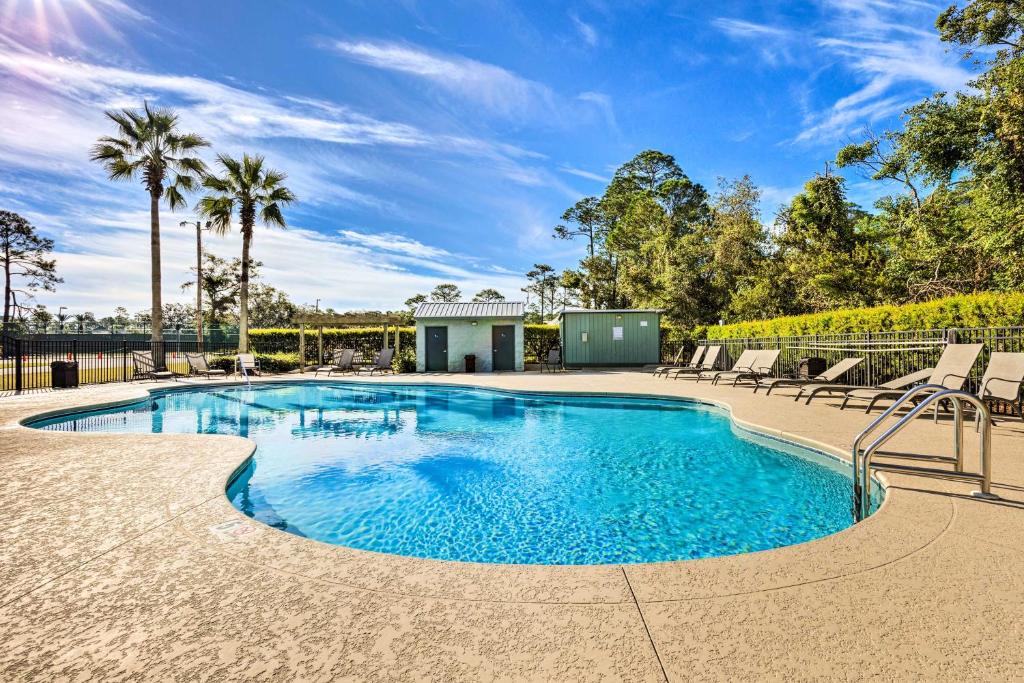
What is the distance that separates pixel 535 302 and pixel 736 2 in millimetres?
36351

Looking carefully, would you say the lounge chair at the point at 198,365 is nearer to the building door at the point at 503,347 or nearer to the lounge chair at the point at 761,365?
the building door at the point at 503,347

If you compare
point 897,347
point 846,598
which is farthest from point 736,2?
point 846,598

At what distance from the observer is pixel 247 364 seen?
1496cm

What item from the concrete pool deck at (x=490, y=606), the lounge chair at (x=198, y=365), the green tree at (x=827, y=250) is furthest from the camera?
the green tree at (x=827, y=250)

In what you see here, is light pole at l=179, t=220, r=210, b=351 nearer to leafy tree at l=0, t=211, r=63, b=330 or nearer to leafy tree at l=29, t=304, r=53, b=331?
leafy tree at l=0, t=211, r=63, b=330

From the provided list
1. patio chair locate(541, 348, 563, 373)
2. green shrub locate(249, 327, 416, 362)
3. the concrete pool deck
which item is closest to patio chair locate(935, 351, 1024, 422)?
the concrete pool deck

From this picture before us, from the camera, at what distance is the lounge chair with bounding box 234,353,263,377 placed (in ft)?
47.9

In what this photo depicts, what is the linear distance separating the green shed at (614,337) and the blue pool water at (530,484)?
33.6ft

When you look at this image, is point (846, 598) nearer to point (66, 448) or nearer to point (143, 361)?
point (66, 448)

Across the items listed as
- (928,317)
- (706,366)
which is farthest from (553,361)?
(928,317)

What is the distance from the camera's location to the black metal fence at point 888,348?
719cm

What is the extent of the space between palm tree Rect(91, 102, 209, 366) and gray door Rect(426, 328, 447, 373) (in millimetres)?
9103

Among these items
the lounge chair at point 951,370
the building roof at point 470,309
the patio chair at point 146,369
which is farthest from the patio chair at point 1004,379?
the patio chair at point 146,369

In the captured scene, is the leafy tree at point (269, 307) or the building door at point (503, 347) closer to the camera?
the building door at point (503, 347)
